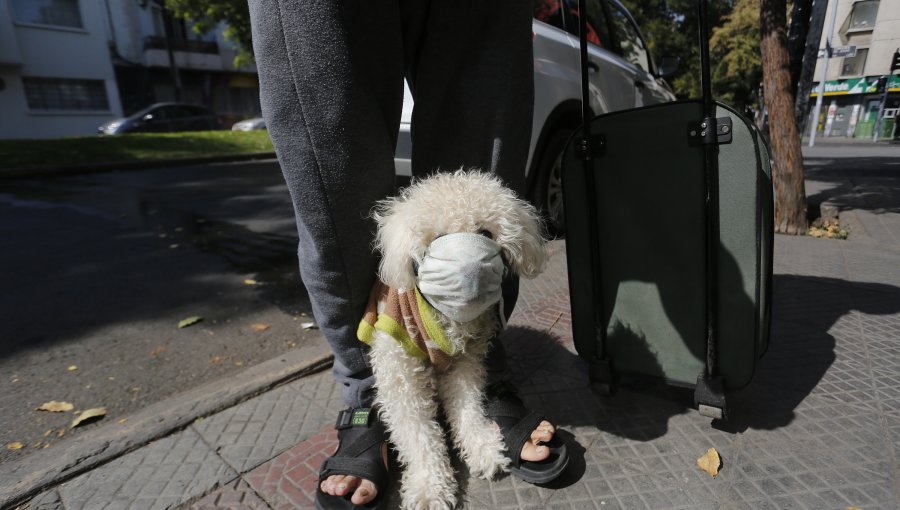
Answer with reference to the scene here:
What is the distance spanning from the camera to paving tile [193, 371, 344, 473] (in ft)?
5.49

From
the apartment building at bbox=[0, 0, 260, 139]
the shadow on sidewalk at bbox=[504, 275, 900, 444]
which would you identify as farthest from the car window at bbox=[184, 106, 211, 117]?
the shadow on sidewalk at bbox=[504, 275, 900, 444]

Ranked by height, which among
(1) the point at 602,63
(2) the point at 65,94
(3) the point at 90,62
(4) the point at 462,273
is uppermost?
(3) the point at 90,62

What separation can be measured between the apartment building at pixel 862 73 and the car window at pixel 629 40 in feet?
87.4

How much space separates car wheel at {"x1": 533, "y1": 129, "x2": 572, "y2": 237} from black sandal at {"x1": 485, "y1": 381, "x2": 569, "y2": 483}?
6.99 ft

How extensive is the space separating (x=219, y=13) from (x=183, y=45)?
472 inches

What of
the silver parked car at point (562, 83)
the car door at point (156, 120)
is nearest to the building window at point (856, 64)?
the silver parked car at point (562, 83)

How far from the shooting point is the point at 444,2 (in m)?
1.52

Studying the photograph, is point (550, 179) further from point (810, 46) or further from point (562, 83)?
point (810, 46)

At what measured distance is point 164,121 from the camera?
61.4ft

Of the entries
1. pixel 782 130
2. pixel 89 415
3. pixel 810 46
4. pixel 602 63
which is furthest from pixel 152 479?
pixel 810 46

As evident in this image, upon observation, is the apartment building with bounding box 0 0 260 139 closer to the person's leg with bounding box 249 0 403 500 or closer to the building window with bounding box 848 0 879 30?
the person's leg with bounding box 249 0 403 500

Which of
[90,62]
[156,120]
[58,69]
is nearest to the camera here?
[156,120]

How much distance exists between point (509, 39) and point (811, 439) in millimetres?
1707

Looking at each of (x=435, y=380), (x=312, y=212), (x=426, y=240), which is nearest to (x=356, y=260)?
(x=312, y=212)
